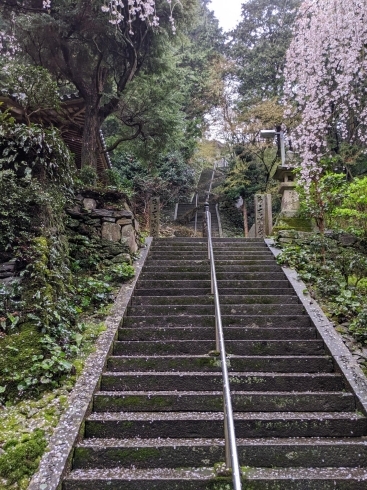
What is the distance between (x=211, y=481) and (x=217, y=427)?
0.55 meters

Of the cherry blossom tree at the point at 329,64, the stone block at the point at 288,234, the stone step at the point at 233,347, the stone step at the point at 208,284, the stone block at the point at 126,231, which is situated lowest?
the stone step at the point at 233,347

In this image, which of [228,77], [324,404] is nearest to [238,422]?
[324,404]

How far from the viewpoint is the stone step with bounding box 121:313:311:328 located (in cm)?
477

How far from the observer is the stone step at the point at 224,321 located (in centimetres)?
477

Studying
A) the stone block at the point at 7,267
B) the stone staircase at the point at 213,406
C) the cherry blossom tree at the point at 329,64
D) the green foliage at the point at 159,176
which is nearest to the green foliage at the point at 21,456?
the stone staircase at the point at 213,406

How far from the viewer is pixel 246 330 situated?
454 centimetres

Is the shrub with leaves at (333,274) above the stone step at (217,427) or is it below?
above

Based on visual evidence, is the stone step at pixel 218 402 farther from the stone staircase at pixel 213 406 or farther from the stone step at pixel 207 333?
the stone step at pixel 207 333

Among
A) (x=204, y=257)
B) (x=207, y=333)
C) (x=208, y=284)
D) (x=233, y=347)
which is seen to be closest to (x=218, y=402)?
(x=233, y=347)

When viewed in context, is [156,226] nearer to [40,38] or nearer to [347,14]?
[40,38]

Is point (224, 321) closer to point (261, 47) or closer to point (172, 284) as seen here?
point (172, 284)

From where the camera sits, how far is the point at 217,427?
10.3 ft

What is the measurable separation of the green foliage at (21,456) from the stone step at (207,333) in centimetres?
172

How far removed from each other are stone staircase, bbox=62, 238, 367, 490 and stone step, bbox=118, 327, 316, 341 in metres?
0.01
